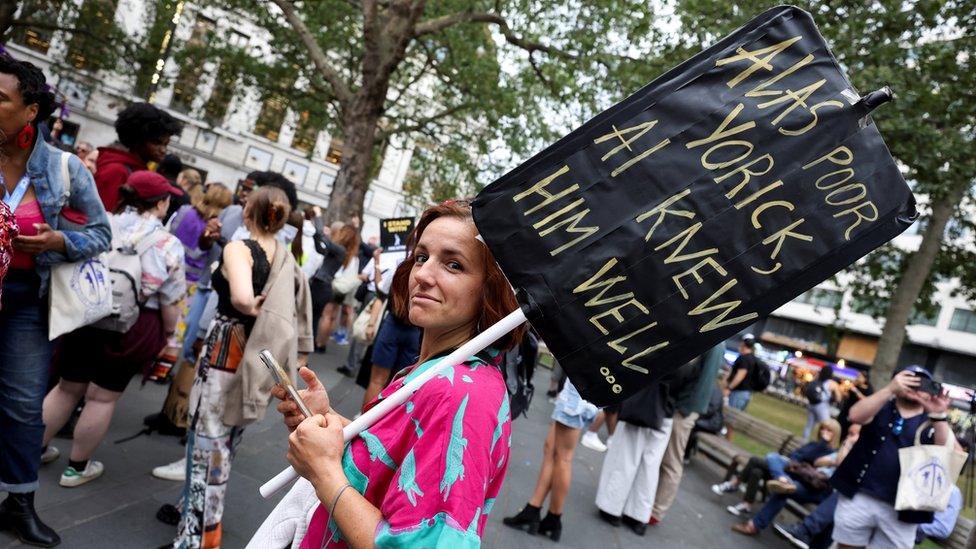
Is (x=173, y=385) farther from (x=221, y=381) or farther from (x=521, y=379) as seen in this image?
(x=521, y=379)

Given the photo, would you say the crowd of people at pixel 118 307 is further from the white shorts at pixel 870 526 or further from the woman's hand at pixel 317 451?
the white shorts at pixel 870 526

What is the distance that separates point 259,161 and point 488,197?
32807 mm

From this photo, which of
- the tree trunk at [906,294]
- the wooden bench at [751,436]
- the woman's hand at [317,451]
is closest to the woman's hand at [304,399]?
the woman's hand at [317,451]

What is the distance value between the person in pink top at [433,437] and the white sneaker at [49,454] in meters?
3.15

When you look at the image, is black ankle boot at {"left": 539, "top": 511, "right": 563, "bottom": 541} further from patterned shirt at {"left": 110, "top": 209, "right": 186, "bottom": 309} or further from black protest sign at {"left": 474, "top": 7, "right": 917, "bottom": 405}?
black protest sign at {"left": 474, "top": 7, "right": 917, "bottom": 405}

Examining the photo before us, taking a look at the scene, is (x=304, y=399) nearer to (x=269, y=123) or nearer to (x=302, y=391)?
(x=302, y=391)

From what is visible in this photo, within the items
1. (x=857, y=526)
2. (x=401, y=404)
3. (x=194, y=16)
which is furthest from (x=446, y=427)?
(x=194, y=16)

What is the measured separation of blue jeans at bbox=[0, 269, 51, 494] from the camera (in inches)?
115

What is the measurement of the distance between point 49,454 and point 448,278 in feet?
11.8

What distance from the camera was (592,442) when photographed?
9281 mm

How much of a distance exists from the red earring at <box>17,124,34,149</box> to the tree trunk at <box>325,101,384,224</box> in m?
9.41

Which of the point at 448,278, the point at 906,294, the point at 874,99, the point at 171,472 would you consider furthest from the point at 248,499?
the point at 906,294

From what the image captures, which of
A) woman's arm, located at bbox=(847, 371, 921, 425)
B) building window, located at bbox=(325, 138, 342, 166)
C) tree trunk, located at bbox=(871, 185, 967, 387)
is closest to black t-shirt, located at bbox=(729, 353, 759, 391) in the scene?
tree trunk, located at bbox=(871, 185, 967, 387)

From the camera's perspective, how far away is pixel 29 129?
9.02 feet
